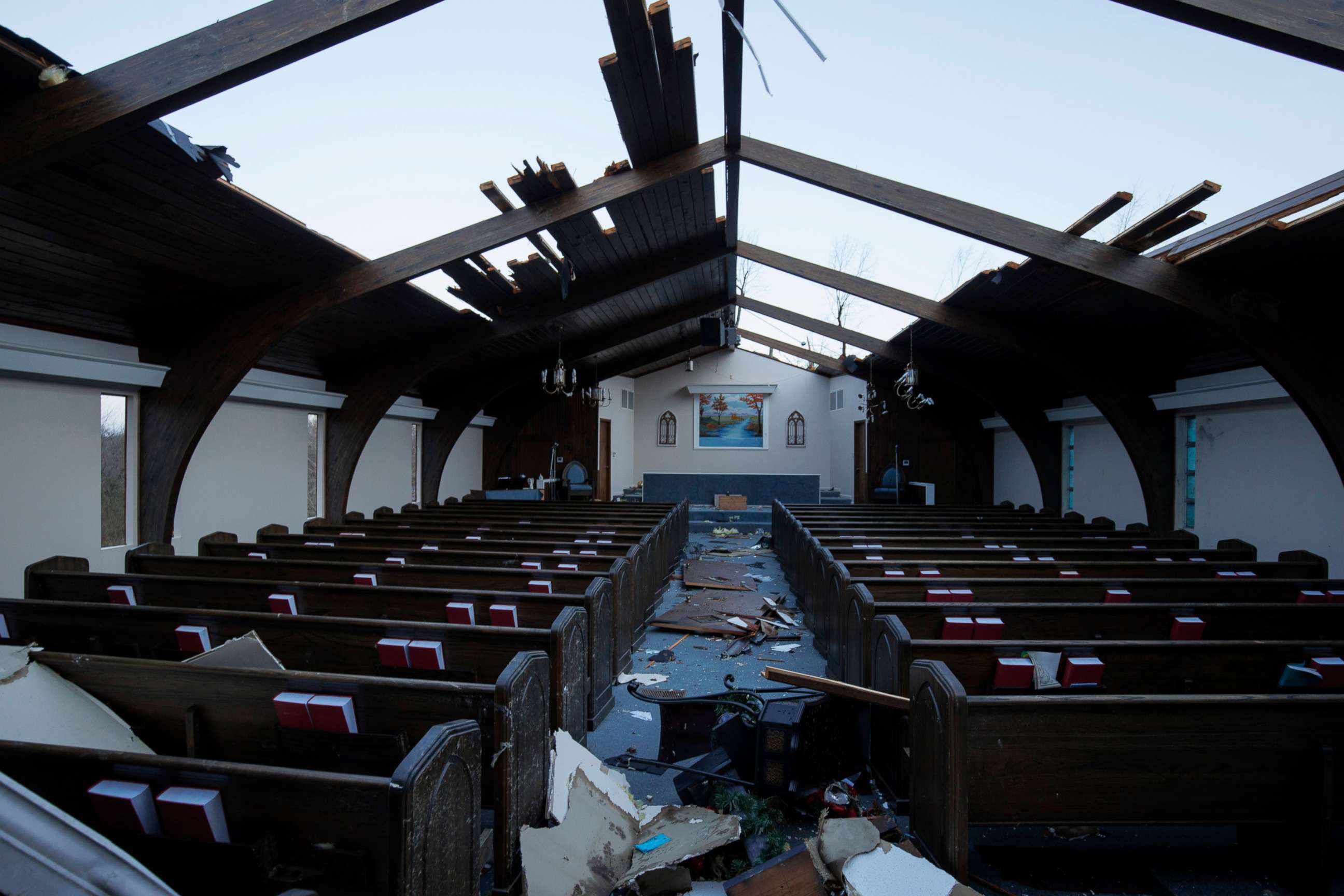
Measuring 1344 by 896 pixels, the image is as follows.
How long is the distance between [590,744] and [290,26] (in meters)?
3.85

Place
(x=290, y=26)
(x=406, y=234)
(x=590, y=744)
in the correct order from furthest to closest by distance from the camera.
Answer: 1. (x=406, y=234)
2. (x=590, y=744)
3. (x=290, y=26)

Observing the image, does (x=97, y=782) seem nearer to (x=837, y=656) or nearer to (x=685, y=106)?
(x=837, y=656)

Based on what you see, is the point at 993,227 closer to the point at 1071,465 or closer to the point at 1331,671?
the point at 1331,671

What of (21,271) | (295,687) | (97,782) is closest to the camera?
(97,782)

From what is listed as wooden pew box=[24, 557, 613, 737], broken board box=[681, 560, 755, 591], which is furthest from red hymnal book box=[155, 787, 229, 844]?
broken board box=[681, 560, 755, 591]

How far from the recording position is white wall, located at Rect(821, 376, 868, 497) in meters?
15.0

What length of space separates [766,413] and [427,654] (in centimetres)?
1420

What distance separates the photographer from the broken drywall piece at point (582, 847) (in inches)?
81.2

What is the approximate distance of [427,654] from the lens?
2941 mm

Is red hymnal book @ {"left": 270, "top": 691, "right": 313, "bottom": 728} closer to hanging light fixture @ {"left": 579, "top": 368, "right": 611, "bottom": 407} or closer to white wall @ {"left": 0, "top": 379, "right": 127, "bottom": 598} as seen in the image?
white wall @ {"left": 0, "top": 379, "right": 127, "bottom": 598}

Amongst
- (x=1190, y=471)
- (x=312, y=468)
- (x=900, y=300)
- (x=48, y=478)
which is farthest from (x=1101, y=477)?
(x=48, y=478)

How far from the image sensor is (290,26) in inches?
127

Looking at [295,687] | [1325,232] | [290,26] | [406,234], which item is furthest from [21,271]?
[1325,232]

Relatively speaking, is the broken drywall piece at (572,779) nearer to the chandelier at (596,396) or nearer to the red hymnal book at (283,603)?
the red hymnal book at (283,603)
